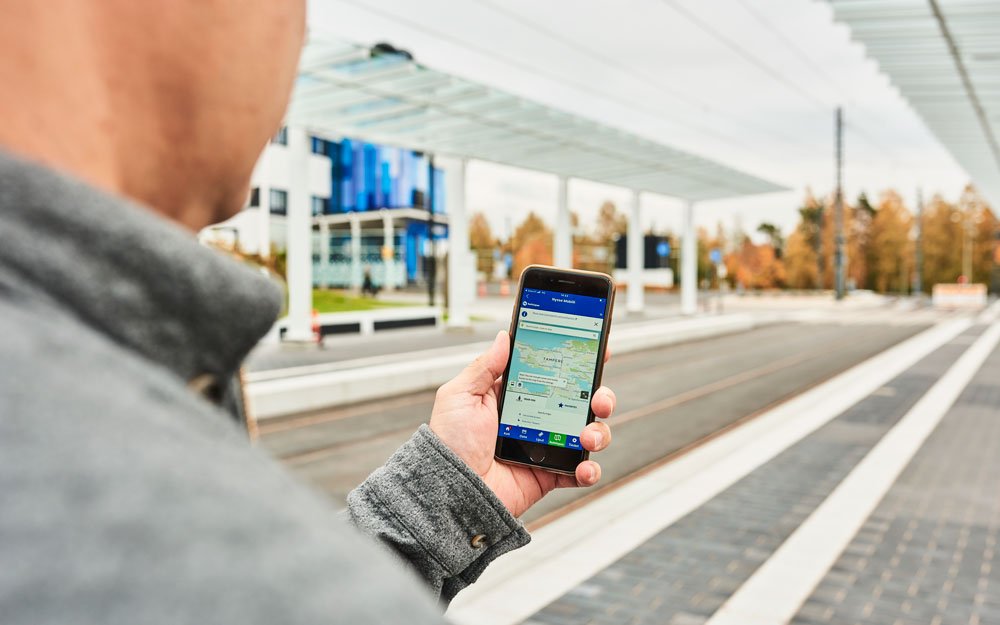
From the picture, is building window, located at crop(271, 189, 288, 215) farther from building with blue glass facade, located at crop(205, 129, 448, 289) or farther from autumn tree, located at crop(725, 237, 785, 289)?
autumn tree, located at crop(725, 237, 785, 289)

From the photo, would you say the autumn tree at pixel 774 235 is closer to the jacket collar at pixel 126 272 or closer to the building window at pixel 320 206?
the building window at pixel 320 206

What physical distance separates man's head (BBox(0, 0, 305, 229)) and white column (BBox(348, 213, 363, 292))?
130 ft

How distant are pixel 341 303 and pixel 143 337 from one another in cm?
3585

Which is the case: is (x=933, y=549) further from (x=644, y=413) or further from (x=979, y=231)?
(x=979, y=231)

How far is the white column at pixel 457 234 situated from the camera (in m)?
23.8

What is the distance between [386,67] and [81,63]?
14.7 m

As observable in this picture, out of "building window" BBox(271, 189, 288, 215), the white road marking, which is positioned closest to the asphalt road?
→ the white road marking

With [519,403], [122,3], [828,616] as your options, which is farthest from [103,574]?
[828,616]

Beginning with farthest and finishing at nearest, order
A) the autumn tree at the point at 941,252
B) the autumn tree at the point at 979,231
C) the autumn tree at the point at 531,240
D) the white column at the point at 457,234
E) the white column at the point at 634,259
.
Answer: the autumn tree at the point at 941,252, the autumn tree at the point at 979,231, the autumn tree at the point at 531,240, the white column at the point at 634,259, the white column at the point at 457,234

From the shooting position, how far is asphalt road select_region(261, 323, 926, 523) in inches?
346

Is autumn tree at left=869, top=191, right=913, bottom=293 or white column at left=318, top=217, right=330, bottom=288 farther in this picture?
autumn tree at left=869, top=191, right=913, bottom=293

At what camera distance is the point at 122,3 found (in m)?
0.48

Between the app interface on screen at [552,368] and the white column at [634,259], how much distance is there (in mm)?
30181

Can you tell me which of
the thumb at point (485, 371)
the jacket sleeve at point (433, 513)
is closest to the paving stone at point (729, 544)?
the thumb at point (485, 371)
